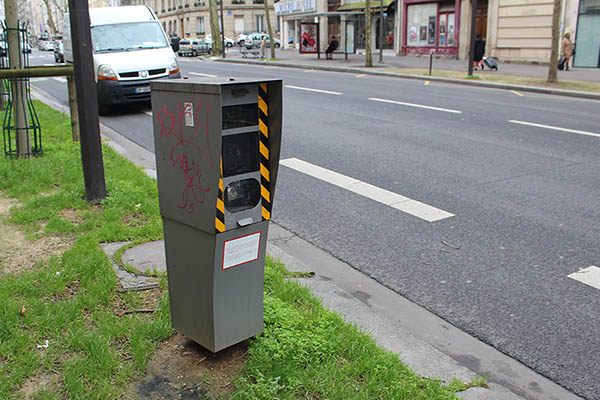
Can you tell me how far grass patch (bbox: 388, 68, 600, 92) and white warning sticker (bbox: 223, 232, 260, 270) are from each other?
17.0m

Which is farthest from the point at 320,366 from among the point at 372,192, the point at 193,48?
the point at 193,48

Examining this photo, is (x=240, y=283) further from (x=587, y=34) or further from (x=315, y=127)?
(x=587, y=34)

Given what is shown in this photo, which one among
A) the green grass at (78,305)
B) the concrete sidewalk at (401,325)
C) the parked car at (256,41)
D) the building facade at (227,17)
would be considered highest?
the building facade at (227,17)

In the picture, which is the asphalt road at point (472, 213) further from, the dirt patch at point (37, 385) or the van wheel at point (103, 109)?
the dirt patch at point (37, 385)

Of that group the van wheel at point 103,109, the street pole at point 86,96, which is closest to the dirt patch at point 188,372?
the street pole at point 86,96

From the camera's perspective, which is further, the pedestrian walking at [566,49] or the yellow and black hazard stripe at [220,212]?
the pedestrian walking at [566,49]

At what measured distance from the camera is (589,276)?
4523 mm

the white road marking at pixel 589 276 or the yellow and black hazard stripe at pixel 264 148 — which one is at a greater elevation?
the yellow and black hazard stripe at pixel 264 148

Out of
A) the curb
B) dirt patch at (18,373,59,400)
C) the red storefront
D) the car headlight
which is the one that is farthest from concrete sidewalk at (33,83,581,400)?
the red storefront

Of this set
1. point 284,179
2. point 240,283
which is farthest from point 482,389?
point 284,179

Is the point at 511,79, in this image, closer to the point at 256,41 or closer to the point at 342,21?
the point at 342,21

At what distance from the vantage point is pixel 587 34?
25156mm

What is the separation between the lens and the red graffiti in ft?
8.91

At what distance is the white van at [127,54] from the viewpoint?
13.1 m
